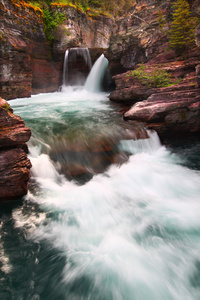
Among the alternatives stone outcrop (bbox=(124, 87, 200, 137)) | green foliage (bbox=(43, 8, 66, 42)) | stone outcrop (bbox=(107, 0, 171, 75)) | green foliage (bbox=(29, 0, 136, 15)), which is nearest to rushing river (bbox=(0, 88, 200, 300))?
stone outcrop (bbox=(124, 87, 200, 137))

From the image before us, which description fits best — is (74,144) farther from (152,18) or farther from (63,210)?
(152,18)

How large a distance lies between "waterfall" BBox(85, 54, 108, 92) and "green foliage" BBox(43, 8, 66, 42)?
14.7ft

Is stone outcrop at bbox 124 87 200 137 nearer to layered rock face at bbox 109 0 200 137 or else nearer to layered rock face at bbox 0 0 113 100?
layered rock face at bbox 109 0 200 137

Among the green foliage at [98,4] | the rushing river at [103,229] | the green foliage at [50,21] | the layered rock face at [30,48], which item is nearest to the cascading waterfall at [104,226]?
the rushing river at [103,229]

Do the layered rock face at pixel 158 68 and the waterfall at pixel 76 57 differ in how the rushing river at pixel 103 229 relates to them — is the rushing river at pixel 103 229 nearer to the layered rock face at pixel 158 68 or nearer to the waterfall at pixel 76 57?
the layered rock face at pixel 158 68

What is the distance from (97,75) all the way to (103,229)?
15495 millimetres

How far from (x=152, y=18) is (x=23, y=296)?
14716 mm

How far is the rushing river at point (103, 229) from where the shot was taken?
2.25m

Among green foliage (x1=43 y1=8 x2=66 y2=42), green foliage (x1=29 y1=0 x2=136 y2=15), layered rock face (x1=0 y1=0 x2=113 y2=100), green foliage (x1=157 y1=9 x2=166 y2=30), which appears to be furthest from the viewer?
green foliage (x1=29 y1=0 x2=136 y2=15)

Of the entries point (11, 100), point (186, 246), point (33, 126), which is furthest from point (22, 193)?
point (11, 100)

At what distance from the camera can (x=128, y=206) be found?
3.61 meters

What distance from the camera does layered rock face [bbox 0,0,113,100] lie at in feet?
39.0

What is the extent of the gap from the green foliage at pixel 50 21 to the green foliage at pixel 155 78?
11.1 metres

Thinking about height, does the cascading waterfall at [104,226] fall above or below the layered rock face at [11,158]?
below
